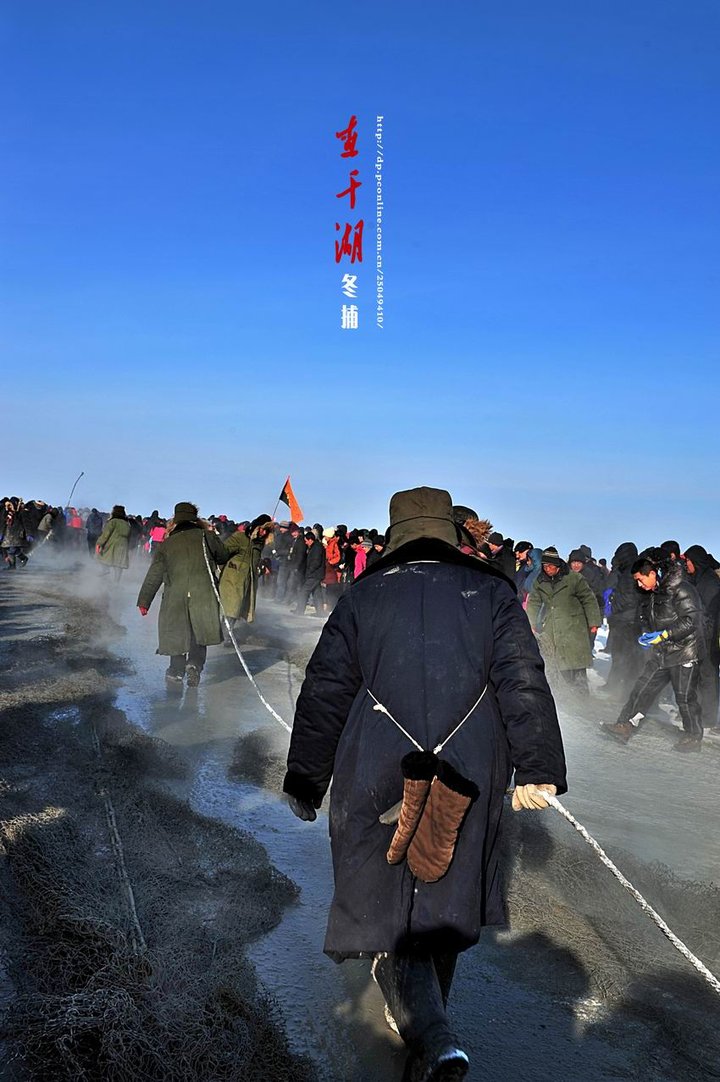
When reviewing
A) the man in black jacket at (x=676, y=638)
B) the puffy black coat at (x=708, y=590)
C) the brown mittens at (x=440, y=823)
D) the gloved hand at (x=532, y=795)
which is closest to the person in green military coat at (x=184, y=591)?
the man in black jacket at (x=676, y=638)

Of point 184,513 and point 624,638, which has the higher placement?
point 184,513

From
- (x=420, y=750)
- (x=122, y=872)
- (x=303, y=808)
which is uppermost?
(x=420, y=750)

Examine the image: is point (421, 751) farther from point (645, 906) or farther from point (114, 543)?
point (114, 543)

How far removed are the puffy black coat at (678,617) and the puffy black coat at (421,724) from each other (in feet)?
19.4

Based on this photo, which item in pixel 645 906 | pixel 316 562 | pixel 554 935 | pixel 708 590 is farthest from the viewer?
pixel 316 562

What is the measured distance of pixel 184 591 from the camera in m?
8.85

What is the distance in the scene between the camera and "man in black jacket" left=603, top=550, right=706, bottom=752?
8.23 m

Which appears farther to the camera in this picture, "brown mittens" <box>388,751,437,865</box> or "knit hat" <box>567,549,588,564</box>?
"knit hat" <box>567,549,588,564</box>

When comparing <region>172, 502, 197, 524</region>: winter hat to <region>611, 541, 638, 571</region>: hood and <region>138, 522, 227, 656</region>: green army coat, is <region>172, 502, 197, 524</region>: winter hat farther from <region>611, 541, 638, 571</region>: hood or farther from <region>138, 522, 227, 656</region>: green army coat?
<region>611, 541, 638, 571</region>: hood

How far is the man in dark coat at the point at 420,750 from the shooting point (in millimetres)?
2547

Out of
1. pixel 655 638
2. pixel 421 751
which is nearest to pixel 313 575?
pixel 655 638

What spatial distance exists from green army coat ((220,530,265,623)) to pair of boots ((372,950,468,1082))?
9615mm

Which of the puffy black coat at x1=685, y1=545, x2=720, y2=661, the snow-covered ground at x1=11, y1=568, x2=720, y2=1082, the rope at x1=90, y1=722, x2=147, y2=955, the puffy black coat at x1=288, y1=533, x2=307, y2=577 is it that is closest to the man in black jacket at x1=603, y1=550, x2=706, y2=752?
the snow-covered ground at x1=11, y1=568, x2=720, y2=1082

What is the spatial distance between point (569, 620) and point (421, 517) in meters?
7.80
